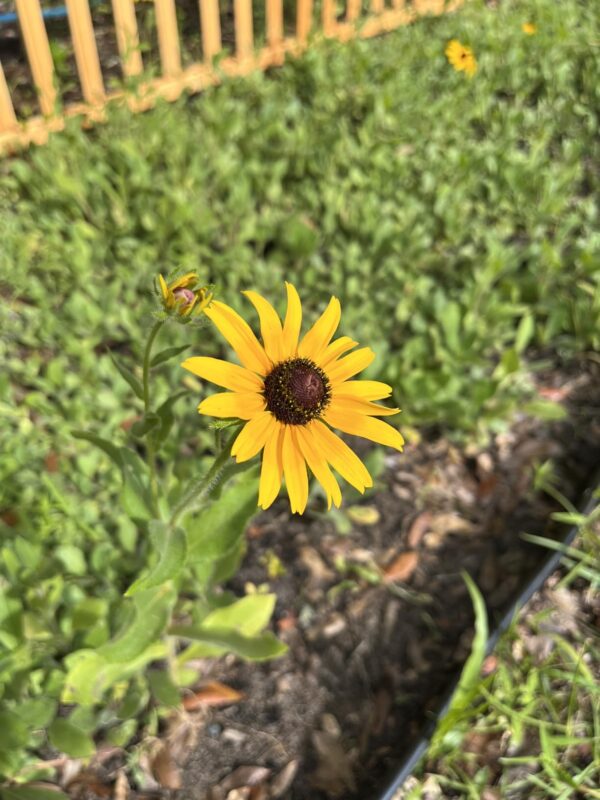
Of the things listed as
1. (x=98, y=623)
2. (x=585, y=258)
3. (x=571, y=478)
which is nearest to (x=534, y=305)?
(x=585, y=258)

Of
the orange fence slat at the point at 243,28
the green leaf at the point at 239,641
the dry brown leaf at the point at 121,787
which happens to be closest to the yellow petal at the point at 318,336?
the green leaf at the point at 239,641

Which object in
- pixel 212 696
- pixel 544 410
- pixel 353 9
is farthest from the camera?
pixel 353 9

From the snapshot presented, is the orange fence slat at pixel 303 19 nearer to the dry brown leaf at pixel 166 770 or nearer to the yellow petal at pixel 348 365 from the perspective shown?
the yellow petal at pixel 348 365

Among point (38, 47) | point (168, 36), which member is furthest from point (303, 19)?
point (38, 47)

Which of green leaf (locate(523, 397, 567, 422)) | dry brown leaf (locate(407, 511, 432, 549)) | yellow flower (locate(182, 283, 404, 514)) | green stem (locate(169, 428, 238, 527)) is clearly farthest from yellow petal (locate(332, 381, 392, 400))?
green leaf (locate(523, 397, 567, 422))

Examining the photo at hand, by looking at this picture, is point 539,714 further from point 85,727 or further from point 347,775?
point 85,727

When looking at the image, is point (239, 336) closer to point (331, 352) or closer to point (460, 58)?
point (331, 352)
